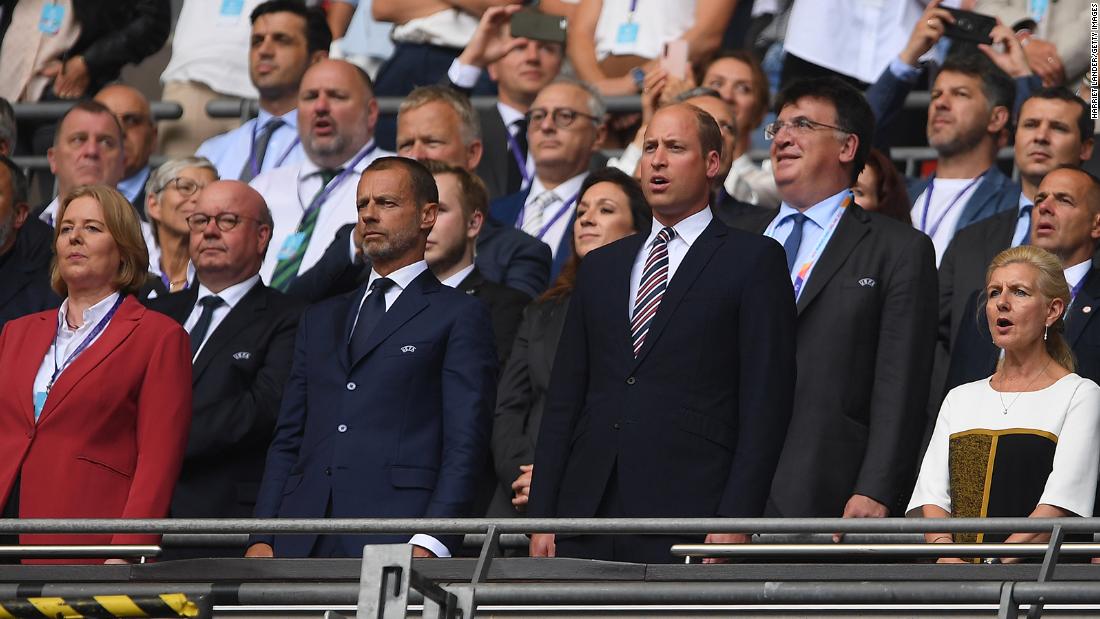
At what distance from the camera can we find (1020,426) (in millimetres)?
6000

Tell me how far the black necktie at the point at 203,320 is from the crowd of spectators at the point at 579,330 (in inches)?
0.6

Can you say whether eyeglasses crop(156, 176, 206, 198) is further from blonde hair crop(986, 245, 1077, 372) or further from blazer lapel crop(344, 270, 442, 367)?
blonde hair crop(986, 245, 1077, 372)

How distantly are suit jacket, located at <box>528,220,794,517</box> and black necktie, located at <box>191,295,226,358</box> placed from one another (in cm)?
177

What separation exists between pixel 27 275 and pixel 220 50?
3.67 metres

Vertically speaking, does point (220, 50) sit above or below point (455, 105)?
above

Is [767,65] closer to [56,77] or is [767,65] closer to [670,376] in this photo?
[56,77]

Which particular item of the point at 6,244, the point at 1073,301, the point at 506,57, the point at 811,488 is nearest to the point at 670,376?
the point at 811,488

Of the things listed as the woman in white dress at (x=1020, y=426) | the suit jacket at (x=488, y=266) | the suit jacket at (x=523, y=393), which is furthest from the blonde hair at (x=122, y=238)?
the woman in white dress at (x=1020, y=426)

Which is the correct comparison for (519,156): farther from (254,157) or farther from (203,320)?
(203,320)

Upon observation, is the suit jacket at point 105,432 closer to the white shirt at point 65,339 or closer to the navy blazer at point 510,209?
the white shirt at point 65,339

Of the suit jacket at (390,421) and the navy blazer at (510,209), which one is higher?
the navy blazer at (510,209)

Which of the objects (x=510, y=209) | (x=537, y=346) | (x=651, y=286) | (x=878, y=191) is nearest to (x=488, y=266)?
(x=510, y=209)

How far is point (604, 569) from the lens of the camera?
209 inches

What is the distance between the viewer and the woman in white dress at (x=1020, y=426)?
588cm
